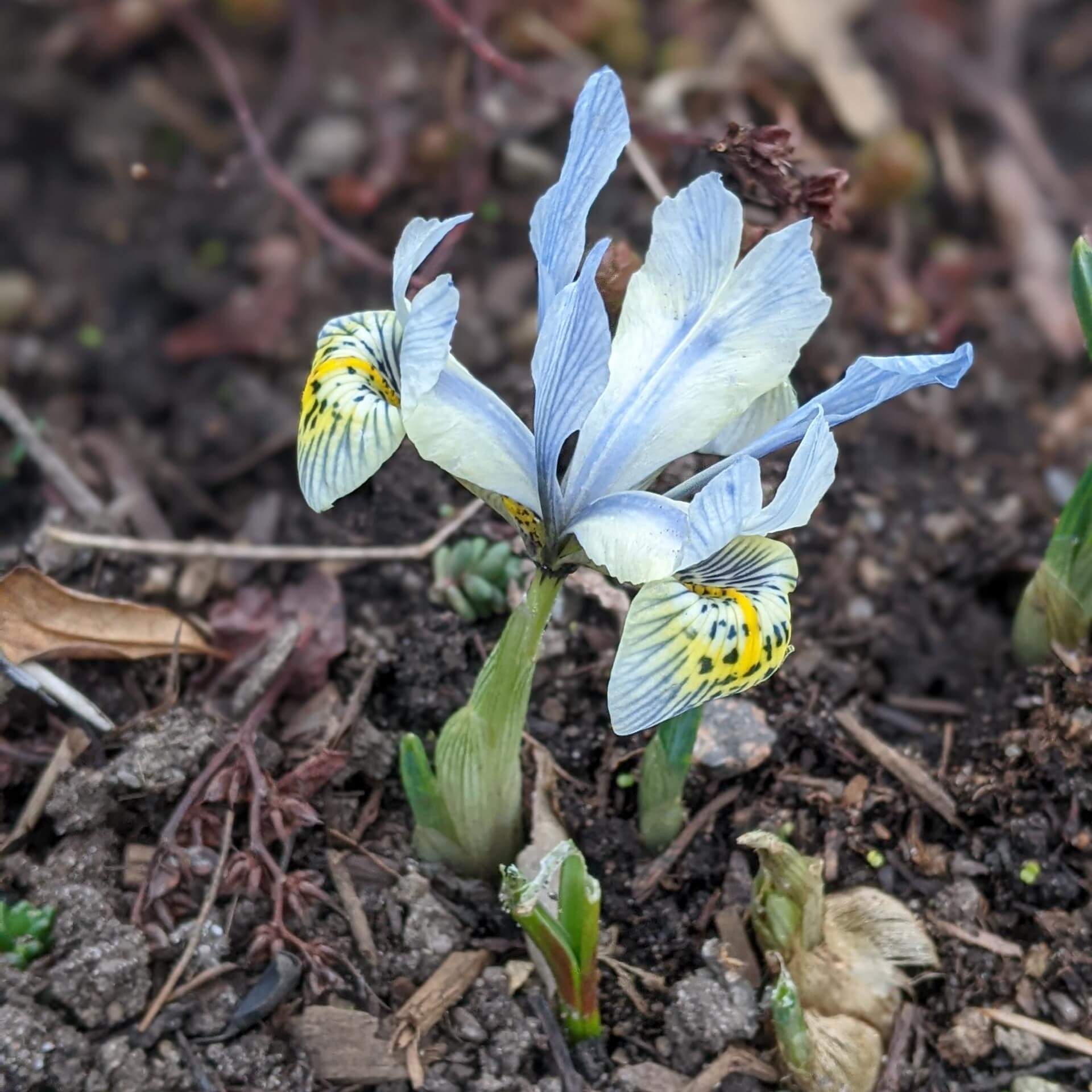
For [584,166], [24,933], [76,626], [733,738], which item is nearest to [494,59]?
[584,166]

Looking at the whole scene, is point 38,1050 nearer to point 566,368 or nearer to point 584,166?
point 566,368

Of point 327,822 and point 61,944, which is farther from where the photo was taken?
point 327,822

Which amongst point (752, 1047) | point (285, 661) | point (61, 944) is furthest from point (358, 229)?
point (752, 1047)

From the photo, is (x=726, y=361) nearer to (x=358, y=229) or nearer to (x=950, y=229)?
(x=358, y=229)

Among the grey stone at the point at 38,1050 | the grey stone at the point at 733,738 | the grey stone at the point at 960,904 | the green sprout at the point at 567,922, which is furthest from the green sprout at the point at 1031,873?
the grey stone at the point at 38,1050

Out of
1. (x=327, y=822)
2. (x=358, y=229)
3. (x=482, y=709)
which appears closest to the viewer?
(x=482, y=709)

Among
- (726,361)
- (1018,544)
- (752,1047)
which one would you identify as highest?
(726,361)

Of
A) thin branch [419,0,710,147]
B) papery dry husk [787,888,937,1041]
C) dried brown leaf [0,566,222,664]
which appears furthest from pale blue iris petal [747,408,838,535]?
thin branch [419,0,710,147]

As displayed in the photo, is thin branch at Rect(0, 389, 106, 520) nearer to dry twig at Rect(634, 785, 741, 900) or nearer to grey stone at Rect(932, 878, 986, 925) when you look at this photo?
dry twig at Rect(634, 785, 741, 900)
